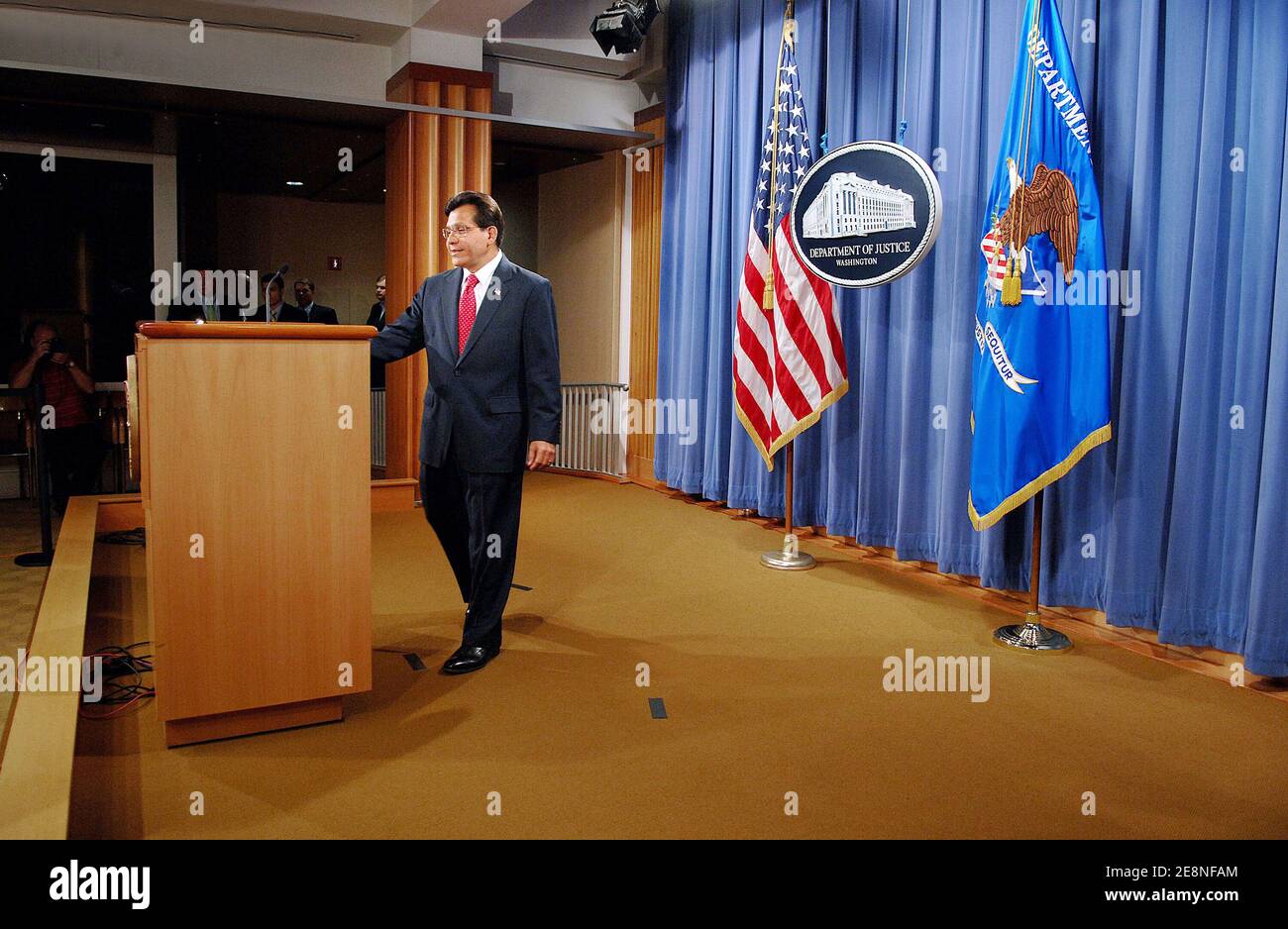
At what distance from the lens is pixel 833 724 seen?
3000 mm

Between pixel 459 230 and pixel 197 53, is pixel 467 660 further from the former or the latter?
pixel 197 53

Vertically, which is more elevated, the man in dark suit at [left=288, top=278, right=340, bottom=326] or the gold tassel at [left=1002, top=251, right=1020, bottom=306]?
the man in dark suit at [left=288, top=278, right=340, bottom=326]

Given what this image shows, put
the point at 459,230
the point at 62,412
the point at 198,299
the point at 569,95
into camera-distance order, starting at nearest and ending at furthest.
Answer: the point at 459,230 < the point at 62,412 < the point at 198,299 < the point at 569,95

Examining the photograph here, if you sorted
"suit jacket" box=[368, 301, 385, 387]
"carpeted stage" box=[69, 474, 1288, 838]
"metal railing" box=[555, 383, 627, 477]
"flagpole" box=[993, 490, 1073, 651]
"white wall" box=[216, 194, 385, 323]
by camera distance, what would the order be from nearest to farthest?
1. "carpeted stage" box=[69, 474, 1288, 838]
2. "flagpole" box=[993, 490, 1073, 651]
3. "metal railing" box=[555, 383, 627, 477]
4. "suit jacket" box=[368, 301, 385, 387]
5. "white wall" box=[216, 194, 385, 323]

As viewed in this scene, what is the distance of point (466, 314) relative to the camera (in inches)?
134

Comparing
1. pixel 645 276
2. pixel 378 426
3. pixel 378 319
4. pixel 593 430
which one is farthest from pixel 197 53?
pixel 378 426

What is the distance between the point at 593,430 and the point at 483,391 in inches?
200

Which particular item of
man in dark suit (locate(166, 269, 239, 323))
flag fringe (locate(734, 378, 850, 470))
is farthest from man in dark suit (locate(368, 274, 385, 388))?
flag fringe (locate(734, 378, 850, 470))

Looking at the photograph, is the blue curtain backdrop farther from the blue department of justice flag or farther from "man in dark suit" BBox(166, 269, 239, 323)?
"man in dark suit" BBox(166, 269, 239, 323)

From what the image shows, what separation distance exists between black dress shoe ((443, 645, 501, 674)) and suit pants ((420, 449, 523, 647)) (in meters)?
0.02

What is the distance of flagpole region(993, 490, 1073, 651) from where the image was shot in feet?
12.4

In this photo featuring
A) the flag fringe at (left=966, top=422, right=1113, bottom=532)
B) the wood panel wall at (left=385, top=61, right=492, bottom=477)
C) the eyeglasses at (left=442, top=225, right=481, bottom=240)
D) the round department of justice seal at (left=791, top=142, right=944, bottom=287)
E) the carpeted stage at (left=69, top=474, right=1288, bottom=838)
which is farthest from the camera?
the wood panel wall at (left=385, top=61, right=492, bottom=477)

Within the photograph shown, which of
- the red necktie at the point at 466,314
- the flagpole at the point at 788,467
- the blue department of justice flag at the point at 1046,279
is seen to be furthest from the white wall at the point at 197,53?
the blue department of justice flag at the point at 1046,279
